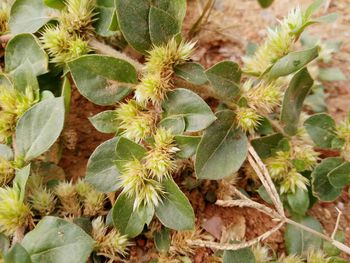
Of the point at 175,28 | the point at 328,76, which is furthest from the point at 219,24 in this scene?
the point at 175,28

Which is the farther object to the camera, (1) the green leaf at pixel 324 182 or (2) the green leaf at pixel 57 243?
(1) the green leaf at pixel 324 182

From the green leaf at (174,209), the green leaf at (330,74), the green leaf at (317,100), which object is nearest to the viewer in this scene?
the green leaf at (174,209)

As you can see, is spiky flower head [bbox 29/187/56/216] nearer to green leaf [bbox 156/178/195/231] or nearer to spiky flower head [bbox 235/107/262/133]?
green leaf [bbox 156/178/195/231]

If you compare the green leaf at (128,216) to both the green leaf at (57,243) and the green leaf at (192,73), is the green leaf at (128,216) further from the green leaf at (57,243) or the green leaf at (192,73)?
the green leaf at (192,73)

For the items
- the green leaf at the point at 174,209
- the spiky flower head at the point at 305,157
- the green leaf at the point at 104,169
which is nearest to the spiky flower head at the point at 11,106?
the green leaf at the point at 104,169

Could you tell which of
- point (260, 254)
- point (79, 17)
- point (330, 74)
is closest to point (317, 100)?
point (330, 74)

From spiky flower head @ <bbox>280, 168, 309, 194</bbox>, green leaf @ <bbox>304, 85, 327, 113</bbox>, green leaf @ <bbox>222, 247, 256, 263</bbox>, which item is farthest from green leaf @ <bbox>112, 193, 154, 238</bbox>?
green leaf @ <bbox>304, 85, 327, 113</bbox>
